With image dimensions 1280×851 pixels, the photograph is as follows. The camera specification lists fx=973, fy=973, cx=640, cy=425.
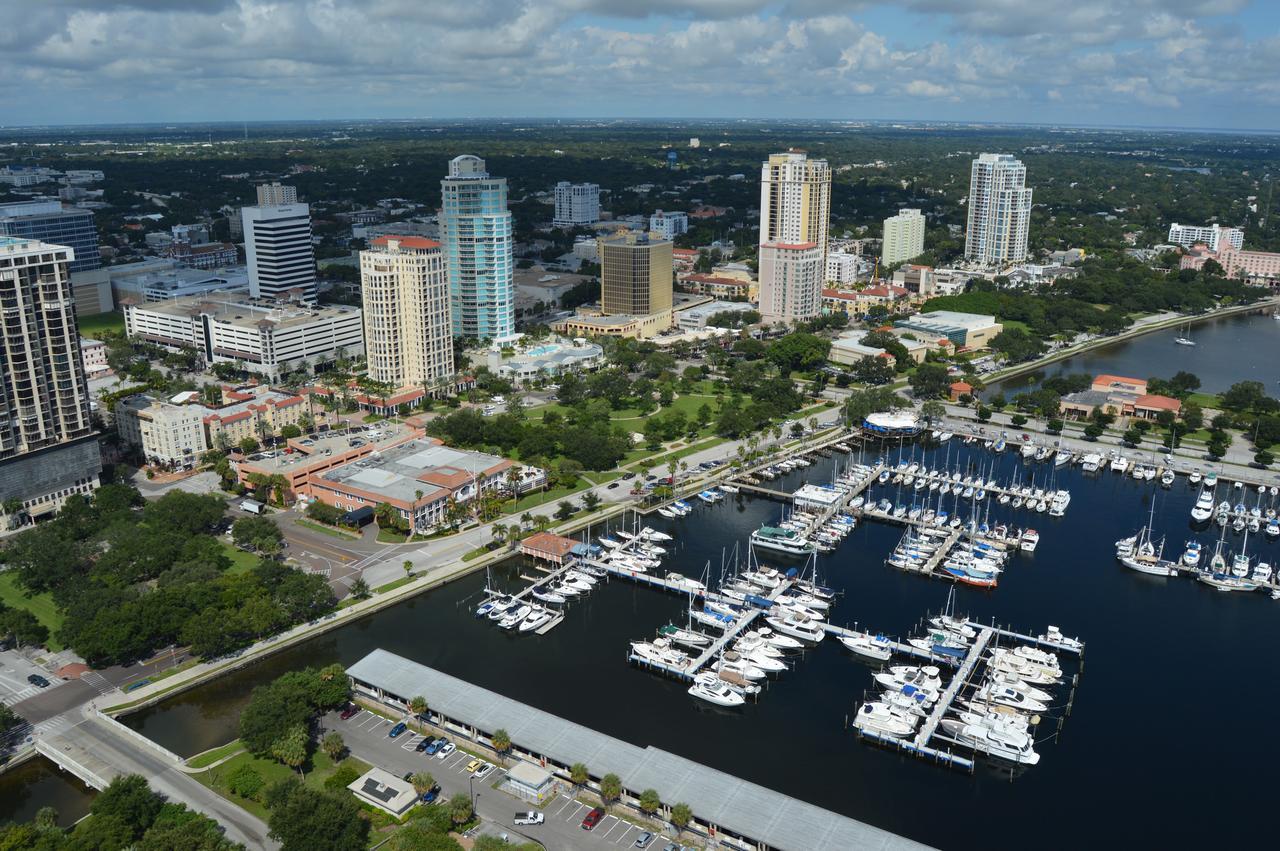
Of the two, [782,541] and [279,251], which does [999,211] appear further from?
[782,541]

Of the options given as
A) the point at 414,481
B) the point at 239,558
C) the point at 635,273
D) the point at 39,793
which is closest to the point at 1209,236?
the point at 635,273

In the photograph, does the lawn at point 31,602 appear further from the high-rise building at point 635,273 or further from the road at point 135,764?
the high-rise building at point 635,273

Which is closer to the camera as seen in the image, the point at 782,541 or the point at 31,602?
the point at 31,602

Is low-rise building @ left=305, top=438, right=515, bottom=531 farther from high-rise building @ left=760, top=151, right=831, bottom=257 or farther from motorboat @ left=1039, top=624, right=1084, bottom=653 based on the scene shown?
high-rise building @ left=760, top=151, right=831, bottom=257

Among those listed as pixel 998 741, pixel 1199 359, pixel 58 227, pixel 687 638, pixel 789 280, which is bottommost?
pixel 998 741

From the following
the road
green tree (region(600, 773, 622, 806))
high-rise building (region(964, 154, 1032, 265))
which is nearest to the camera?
the road

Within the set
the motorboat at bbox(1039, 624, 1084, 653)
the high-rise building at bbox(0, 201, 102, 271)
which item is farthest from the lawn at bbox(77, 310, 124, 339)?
the motorboat at bbox(1039, 624, 1084, 653)
